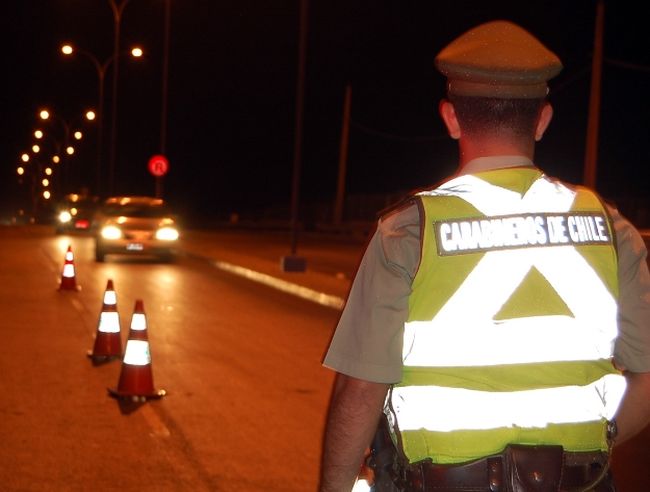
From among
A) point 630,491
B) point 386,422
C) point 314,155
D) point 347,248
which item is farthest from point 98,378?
point 314,155

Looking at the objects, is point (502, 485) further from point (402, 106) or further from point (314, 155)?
point (314, 155)

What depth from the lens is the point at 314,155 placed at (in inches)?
4518

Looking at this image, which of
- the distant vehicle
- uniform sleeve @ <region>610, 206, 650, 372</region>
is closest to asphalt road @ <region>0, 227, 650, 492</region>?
uniform sleeve @ <region>610, 206, 650, 372</region>

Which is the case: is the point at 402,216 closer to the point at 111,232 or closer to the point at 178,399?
the point at 178,399

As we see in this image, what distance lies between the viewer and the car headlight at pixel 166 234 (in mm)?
28984

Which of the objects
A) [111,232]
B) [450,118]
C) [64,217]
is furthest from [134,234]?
[450,118]

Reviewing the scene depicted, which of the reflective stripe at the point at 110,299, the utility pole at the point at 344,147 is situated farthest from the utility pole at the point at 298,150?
the utility pole at the point at 344,147

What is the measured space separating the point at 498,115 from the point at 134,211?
27.4 meters

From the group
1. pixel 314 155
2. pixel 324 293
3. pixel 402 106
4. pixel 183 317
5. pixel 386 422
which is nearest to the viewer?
pixel 386 422

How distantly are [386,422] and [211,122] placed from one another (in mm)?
119034

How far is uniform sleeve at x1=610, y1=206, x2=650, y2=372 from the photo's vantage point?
2961 mm

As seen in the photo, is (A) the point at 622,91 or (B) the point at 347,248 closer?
(B) the point at 347,248

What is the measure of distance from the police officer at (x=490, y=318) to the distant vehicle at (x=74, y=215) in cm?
4949

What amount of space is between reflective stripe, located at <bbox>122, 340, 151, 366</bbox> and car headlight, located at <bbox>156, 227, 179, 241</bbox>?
19307 millimetres
